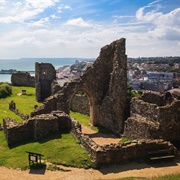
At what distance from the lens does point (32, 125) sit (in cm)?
2030

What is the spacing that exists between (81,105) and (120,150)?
18886 mm

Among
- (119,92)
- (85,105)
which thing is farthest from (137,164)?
(85,105)

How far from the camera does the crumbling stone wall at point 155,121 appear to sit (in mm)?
19938

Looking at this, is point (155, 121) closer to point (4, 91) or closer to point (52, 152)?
point (52, 152)

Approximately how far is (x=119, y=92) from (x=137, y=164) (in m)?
10.2

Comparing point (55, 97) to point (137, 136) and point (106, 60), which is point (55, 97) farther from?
point (137, 136)

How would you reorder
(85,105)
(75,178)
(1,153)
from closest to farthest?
(75,178) < (1,153) < (85,105)

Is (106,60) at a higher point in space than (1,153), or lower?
higher

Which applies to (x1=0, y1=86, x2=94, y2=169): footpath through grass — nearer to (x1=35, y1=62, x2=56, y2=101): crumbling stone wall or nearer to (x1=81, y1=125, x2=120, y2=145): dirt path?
(x1=81, y1=125, x2=120, y2=145): dirt path

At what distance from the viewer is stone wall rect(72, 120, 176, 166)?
15516mm

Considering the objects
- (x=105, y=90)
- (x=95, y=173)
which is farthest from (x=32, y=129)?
(x=105, y=90)

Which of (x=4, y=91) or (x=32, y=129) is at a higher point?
(x=32, y=129)

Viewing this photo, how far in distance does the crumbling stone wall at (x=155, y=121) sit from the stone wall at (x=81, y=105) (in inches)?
437

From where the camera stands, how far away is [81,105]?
34.6 metres
